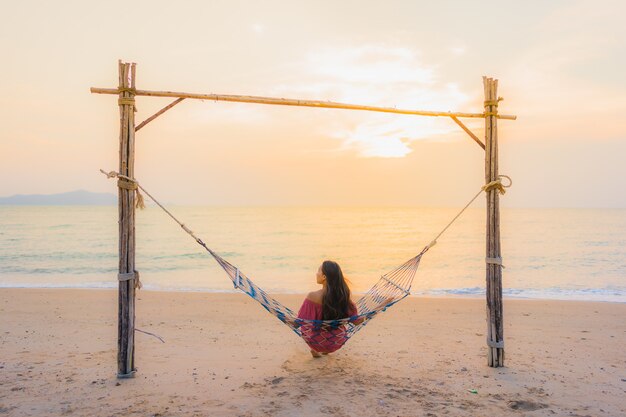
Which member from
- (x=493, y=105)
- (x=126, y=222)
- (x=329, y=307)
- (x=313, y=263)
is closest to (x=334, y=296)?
(x=329, y=307)

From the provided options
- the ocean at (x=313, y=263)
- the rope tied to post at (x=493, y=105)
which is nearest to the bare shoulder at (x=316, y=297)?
the rope tied to post at (x=493, y=105)

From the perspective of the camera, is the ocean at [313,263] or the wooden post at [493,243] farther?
the ocean at [313,263]

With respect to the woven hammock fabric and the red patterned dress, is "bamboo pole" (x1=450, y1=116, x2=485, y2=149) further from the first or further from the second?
the red patterned dress

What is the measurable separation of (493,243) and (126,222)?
104 inches

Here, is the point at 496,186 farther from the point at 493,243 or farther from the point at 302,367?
the point at 302,367

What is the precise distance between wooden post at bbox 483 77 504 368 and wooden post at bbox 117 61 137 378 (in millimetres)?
2593

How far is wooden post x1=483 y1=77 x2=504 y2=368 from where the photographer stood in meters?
3.59

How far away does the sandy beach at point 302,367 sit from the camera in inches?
113

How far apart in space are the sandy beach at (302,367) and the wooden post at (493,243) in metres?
0.20

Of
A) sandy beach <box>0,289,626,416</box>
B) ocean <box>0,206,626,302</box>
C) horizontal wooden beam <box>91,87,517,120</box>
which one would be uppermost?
horizontal wooden beam <box>91,87,517,120</box>

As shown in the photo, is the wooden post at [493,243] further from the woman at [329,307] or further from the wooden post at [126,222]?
the wooden post at [126,222]

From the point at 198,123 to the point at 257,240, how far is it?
7274mm

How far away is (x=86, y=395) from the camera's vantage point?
3.01 m

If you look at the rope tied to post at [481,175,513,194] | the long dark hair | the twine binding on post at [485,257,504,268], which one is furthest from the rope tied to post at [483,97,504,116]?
the long dark hair
